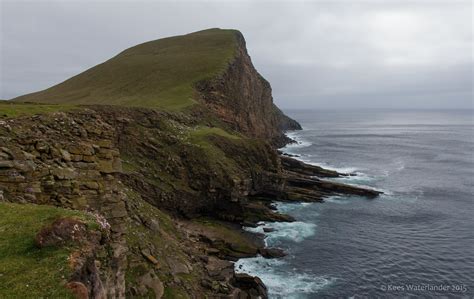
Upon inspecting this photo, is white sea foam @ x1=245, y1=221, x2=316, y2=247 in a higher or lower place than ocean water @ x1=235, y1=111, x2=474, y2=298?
higher

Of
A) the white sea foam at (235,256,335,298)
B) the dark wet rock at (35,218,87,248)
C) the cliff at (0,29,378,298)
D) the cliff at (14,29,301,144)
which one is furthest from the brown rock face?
the dark wet rock at (35,218,87,248)

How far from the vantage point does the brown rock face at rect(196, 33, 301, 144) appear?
71438 mm

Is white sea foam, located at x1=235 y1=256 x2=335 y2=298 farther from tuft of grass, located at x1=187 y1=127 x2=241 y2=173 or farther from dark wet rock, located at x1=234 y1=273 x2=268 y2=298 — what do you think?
tuft of grass, located at x1=187 y1=127 x2=241 y2=173

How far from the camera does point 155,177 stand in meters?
39.0

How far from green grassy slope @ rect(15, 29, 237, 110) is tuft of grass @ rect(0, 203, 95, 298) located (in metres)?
44.9

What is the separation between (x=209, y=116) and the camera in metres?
62.7

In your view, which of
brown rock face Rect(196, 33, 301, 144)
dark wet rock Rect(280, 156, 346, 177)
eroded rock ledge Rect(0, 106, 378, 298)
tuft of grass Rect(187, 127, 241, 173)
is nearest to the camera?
eroded rock ledge Rect(0, 106, 378, 298)

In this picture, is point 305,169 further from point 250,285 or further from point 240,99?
point 250,285

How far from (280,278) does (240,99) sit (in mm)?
53701

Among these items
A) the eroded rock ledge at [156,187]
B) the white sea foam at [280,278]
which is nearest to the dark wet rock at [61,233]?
the eroded rock ledge at [156,187]

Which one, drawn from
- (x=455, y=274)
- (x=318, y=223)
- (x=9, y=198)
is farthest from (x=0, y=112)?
(x=455, y=274)

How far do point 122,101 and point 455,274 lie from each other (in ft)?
177

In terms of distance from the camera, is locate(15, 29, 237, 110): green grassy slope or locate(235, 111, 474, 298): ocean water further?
locate(15, 29, 237, 110): green grassy slope

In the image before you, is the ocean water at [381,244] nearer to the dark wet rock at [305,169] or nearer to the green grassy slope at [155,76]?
the dark wet rock at [305,169]
